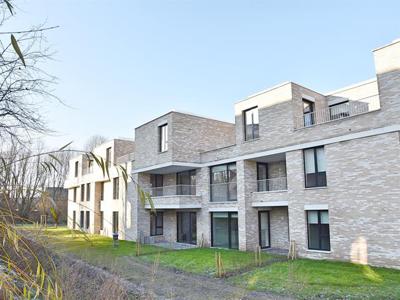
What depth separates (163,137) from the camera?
867 inches

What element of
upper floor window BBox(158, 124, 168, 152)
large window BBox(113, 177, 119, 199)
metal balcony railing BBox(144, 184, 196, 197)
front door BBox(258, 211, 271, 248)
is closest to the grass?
front door BBox(258, 211, 271, 248)

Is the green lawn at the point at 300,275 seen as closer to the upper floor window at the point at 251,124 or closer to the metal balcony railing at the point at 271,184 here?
the metal balcony railing at the point at 271,184

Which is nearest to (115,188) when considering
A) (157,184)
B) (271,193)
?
(157,184)

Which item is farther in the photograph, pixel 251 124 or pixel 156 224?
pixel 156 224

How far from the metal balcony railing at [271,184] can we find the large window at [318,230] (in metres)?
3.08

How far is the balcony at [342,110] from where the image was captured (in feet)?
57.9

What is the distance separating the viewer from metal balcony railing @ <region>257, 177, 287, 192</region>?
1767 centimetres

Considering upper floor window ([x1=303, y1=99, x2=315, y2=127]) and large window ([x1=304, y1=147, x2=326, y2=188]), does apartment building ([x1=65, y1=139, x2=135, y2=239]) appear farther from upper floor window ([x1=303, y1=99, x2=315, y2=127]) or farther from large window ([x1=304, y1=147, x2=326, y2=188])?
large window ([x1=304, y1=147, x2=326, y2=188])

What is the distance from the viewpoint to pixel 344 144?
44.5 ft

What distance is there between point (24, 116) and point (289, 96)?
44.0 feet

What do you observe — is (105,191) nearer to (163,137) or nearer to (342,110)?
(163,137)

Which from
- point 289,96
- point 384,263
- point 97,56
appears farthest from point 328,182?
point 97,56

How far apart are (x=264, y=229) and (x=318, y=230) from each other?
4.35m

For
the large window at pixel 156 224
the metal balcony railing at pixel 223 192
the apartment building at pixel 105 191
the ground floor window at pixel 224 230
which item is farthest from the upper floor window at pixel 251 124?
the apartment building at pixel 105 191
